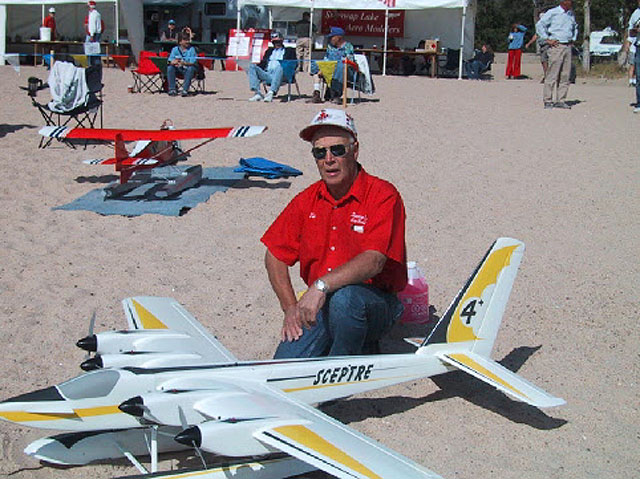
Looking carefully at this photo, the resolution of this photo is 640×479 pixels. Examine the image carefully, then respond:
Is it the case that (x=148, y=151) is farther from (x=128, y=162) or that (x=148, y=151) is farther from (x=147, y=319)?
(x=147, y=319)

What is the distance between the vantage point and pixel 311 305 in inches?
155

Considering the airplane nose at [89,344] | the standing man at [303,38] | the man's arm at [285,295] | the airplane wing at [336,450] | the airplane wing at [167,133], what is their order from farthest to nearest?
1. the standing man at [303,38]
2. the airplane wing at [167,133]
3. the man's arm at [285,295]
4. the airplane nose at [89,344]
5. the airplane wing at [336,450]

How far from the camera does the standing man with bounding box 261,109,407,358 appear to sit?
419 cm

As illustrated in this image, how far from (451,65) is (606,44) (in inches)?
860

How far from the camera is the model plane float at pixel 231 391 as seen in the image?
3.19 metres

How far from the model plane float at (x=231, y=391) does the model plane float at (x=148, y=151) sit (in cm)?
451

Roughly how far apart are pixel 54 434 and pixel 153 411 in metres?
0.99

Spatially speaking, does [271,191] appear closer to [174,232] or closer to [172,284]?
[174,232]

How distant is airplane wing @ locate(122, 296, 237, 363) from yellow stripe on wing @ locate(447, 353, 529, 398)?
4.34ft

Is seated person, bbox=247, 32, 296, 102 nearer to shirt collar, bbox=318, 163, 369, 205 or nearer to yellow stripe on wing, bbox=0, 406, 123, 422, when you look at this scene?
shirt collar, bbox=318, 163, 369, 205

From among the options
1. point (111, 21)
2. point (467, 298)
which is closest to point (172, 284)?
point (467, 298)

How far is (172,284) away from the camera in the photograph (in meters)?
6.17

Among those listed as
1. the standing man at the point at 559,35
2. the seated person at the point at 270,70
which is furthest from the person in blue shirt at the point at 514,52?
the seated person at the point at 270,70

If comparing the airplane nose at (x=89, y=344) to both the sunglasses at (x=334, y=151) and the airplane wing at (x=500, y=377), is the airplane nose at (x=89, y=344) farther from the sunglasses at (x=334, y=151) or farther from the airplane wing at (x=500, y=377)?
the airplane wing at (x=500, y=377)
